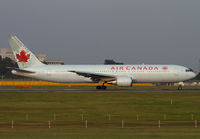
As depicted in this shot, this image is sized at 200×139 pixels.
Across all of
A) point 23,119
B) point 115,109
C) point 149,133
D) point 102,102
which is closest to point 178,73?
point 102,102

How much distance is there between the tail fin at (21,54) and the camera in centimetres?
7531

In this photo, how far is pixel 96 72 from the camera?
243 feet

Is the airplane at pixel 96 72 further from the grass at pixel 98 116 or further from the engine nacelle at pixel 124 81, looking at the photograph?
the grass at pixel 98 116

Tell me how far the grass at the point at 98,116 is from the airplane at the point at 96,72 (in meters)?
13.2

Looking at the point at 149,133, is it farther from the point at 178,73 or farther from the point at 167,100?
the point at 178,73

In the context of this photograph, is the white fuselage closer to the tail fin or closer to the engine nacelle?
the tail fin

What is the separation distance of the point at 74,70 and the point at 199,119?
37757 millimetres

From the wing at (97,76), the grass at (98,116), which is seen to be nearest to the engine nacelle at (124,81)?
the wing at (97,76)

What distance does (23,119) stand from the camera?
1523 inches

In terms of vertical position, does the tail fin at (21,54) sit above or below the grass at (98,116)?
above

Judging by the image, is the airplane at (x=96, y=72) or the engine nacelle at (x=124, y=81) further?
the airplane at (x=96, y=72)

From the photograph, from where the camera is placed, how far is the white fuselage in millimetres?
72938

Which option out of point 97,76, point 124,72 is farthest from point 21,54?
point 124,72

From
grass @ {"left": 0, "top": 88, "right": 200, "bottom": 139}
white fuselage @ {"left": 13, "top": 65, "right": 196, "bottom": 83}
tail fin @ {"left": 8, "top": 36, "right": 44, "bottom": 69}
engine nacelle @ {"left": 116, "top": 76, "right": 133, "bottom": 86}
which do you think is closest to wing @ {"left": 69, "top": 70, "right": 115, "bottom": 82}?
white fuselage @ {"left": 13, "top": 65, "right": 196, "bottom": 83}
